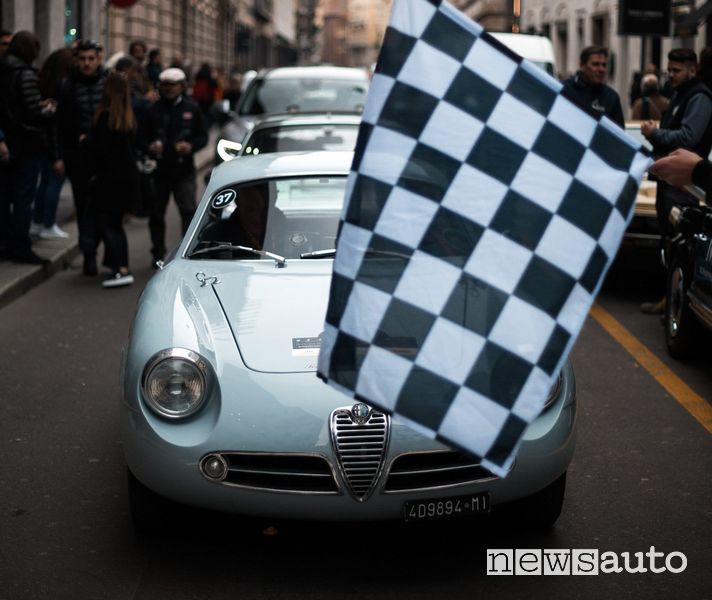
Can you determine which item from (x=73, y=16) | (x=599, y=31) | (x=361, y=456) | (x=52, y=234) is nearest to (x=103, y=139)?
(x=52, y=234)

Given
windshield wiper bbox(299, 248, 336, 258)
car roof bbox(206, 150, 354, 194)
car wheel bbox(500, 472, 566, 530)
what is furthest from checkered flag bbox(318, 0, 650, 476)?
car roof bbox(206, 150, 354, 194)

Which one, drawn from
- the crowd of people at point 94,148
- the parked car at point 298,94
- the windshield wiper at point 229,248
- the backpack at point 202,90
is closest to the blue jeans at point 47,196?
the crowd of people at point 94,148

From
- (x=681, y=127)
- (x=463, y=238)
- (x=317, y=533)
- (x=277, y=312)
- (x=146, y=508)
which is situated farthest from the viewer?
(x=681, y=127)

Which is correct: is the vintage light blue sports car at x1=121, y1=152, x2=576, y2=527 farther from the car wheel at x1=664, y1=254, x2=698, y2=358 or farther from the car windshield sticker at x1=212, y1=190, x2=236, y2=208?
the car wheel at x1=664, y1=254, x2=698, y2=358

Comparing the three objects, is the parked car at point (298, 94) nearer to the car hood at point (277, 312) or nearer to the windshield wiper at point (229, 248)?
the windshield wiper at point (229, 248)

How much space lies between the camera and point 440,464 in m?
4.13

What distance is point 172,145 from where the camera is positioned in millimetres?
11086

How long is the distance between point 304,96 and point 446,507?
10423 millimetres

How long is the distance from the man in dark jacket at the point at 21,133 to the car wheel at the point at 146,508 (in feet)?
21.4

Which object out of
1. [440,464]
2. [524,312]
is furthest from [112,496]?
[524,312]

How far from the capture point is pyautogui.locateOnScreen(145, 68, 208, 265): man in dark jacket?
11.1 m

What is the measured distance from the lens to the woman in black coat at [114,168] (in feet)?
33.1

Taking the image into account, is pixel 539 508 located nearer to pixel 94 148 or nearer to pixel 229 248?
pixel 229 248

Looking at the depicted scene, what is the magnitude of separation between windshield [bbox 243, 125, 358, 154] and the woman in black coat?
1.02 m
